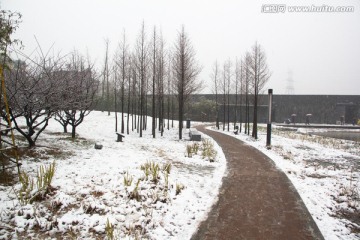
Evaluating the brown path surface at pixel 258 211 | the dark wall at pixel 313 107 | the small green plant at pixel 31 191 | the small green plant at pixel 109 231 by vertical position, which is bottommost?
the brown path surface at pixel 258 211

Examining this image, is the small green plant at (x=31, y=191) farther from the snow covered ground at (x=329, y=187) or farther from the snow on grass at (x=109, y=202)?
the snow covered ground at (x=329, y=187)

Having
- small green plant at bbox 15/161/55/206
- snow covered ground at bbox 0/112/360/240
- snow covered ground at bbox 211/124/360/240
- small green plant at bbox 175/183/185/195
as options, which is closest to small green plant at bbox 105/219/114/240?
snow covered ground at bbox 0/112/360/240

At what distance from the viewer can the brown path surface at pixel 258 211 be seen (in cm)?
481

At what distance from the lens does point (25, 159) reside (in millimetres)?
7727

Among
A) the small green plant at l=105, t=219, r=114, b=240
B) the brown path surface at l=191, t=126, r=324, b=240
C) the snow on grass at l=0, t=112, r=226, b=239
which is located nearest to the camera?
the small green plant at l=105, t=219, r=114, b=240

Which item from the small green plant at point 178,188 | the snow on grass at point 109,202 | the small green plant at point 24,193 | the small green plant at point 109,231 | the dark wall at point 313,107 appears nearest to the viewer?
the small green plant at point 109,231

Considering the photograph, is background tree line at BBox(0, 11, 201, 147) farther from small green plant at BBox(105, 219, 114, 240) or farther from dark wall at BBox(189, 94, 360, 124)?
dark wall at BBox(189, 94, 360, 124)

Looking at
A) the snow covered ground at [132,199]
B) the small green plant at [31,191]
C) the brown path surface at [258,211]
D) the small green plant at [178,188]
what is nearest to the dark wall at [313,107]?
the snow covered ground at [132,199]

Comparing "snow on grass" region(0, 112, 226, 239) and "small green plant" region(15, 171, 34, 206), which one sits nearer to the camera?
"snow on grass" region(0, 112, 226, 239)

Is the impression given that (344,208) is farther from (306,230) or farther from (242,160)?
(242,160)

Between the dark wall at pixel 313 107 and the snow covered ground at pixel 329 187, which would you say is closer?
the snow covered ground at pixel 329 187

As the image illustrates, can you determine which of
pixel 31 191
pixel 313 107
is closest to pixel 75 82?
pixel 31 191

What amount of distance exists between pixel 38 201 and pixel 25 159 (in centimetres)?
320

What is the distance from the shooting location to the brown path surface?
4.81m
